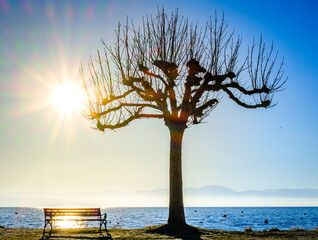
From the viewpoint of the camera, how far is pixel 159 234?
48.7 feet

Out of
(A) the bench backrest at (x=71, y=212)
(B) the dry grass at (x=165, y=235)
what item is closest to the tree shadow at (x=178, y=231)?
(B) the dry grass at (x=165, y=235)

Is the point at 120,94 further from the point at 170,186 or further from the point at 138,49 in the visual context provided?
the point at 170,186

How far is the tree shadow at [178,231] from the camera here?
1452 cm

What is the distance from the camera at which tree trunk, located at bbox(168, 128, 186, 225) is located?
16609 mm

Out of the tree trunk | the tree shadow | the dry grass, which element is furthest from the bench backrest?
the tree trunk

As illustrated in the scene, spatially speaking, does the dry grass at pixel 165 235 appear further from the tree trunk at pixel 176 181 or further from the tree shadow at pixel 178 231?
the tree trunk at pixel 176 181

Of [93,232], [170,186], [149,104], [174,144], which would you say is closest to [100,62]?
[149,104]

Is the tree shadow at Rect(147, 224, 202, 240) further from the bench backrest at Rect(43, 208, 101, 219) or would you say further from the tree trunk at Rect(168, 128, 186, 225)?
the bench backrest at Rect(43, 208, 101, 219)

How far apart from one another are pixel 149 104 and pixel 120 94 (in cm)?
171

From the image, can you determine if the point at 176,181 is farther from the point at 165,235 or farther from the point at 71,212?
the point at 71,212

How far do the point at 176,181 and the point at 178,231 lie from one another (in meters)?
2.52

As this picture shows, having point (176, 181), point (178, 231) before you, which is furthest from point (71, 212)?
point (176, 181)

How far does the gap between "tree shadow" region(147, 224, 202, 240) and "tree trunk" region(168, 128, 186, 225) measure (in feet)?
1.57

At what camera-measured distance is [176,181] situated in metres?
16.9
